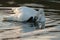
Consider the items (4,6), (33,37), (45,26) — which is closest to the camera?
(33,37)

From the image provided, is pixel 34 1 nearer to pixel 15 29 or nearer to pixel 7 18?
pixel 7 18

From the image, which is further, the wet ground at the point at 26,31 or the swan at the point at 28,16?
the swan at the point at 28,16

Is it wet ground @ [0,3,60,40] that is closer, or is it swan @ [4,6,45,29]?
wet ground @ [0,3,60,40]

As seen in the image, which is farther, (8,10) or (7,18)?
(8,10)

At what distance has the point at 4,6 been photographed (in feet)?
29.9

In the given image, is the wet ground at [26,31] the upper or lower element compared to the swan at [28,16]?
lower

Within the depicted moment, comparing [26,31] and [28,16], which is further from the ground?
[28,16]

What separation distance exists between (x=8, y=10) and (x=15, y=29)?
2.22m

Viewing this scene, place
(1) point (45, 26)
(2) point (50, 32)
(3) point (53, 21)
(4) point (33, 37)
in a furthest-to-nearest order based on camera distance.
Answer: (3) point (53, 21) → (1) point (45, 26) → (2) point (50, 32) → (4) point (33, 37)

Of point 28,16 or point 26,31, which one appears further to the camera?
point 28,16

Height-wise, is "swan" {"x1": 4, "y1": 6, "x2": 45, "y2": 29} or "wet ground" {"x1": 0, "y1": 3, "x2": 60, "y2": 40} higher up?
"swan" {"x1": 4, "y1": 6, "x2": 45, "y2": 29}

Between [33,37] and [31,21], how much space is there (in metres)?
0.96

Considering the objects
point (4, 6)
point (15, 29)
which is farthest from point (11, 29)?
point (4, 6)

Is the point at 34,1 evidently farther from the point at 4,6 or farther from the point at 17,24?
the point at 17,24
